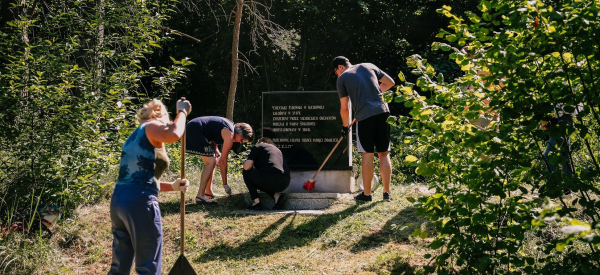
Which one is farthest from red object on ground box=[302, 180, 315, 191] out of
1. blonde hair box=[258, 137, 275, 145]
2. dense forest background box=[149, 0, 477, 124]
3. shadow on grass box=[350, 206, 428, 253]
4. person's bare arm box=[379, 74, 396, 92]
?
dense forest background box=[149, 0, 477, 124]

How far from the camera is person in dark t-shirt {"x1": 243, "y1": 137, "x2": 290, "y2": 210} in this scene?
823 centimetres

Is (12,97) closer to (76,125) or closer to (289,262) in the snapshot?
(76,125)

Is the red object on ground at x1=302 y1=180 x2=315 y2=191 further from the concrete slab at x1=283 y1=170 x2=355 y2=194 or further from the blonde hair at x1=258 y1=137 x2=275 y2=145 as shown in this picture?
the blonde hair at x1=258 y1=137 x2=275 y2=145

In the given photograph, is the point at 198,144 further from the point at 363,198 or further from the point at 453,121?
the point at 453,121

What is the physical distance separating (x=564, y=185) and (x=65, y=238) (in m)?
5.50

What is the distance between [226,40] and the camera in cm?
1758

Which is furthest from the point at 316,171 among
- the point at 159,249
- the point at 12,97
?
the point at 159,249

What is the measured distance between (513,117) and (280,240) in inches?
151

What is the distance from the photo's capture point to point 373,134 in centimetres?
768

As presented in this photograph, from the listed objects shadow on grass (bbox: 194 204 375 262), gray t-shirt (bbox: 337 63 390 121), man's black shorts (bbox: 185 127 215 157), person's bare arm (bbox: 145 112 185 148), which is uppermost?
gray t-shirt (bbox: 337 63 390 121)

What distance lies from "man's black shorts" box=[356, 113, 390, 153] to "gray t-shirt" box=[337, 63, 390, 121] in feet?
0.29

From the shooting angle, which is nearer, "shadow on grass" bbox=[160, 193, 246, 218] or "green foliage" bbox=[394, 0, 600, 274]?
"green foliage" bbox=[394, 0, 600, 274]

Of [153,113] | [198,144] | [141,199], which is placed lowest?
[141,199]

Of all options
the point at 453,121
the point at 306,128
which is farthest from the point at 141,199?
the point at 306,128
